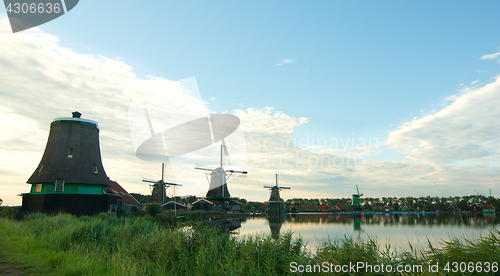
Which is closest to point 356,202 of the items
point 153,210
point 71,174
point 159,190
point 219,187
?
point 219,187

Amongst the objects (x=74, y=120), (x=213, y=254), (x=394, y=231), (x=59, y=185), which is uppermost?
(x=74, y=120)

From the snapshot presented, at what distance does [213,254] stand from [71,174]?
75.9 feet

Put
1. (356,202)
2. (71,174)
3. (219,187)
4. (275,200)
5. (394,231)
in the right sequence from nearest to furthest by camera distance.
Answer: (394,231), (71,174), (219,187), (275,200), (356,202)

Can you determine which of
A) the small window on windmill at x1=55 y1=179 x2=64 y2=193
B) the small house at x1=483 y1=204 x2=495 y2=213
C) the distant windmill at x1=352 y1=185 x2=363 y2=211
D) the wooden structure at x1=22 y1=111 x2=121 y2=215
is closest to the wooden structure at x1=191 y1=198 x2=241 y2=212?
the wooden structure at x1=22 y1=111 x2=121 y2=215

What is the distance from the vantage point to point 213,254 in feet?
24.8

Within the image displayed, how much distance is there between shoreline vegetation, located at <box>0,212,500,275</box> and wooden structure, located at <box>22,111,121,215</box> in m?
13.6

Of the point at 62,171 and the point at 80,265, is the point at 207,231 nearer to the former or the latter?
the point at 80,265

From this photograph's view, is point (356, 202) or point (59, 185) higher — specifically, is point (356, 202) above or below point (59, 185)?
below

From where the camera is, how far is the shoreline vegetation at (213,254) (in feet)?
14.8

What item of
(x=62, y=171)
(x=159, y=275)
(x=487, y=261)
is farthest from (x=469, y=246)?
(x=62, y=171)

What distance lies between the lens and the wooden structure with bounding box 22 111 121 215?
79.6 ft

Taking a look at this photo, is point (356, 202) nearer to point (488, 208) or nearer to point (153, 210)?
point (488, 208)

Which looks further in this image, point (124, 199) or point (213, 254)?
point (124, 199)

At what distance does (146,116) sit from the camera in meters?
20.3
